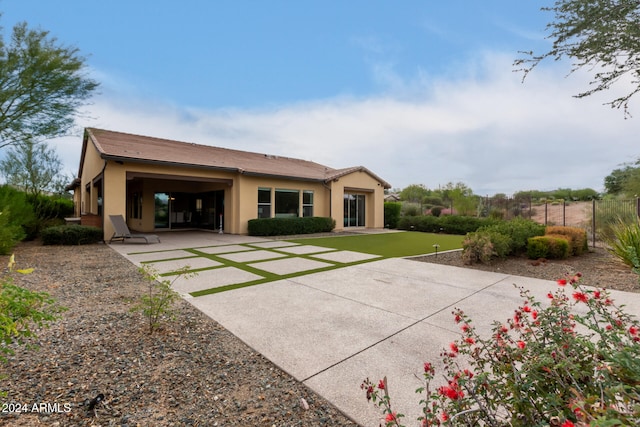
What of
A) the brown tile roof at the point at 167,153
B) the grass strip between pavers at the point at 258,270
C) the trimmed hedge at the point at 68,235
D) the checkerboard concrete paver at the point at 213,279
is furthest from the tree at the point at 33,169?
the checkerboard concrete paver at the point at 213,279

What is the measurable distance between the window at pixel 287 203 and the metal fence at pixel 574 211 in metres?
12.3

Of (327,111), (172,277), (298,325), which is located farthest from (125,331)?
(327,111)

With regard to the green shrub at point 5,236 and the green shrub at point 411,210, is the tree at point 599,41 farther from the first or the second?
the green shrub at point 411,210

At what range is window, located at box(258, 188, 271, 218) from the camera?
54.3ft

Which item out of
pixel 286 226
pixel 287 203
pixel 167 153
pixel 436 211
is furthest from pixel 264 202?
pixel 436 211

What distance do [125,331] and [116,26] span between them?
1194cm

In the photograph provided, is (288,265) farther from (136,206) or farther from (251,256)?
(136,206)

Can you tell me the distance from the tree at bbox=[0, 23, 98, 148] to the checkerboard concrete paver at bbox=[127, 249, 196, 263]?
21.2 feet

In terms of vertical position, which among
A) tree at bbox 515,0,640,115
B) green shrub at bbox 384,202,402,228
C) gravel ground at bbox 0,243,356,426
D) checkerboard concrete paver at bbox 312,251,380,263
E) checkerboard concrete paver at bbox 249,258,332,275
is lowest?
gravel ground at bbox 0,243,356,426

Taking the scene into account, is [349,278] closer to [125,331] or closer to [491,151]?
[125,331]

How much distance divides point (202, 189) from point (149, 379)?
57.9 ft

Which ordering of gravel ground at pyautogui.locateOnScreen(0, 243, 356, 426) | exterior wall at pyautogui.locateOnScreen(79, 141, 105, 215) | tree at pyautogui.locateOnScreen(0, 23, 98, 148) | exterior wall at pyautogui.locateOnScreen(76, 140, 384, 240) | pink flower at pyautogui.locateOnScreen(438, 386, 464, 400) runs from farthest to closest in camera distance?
exterior wall at pyautogui.locateOnScreen(79, 141, 105, 215) → exterior wall at pyautogui.locateOnScreen(76, 140, 384, 240) → tree at pyautogui.locateOnScreen(0, 23, 98, 148) → gravel ground at pyautogui.locateOnScreen(0, 243, 356, 426) → pink flower at pyautogui.locateOnScreen(438, 386, 464, 400)

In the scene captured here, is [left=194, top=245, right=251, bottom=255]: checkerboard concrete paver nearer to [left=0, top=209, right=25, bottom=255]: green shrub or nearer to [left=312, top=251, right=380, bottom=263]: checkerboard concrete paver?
[left=312, top=251, right=380, bottom=263]: checkerboard concrete paver

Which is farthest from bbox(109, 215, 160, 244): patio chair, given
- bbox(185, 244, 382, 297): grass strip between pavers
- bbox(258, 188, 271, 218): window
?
bbox(258, 188, 271, 218): window
